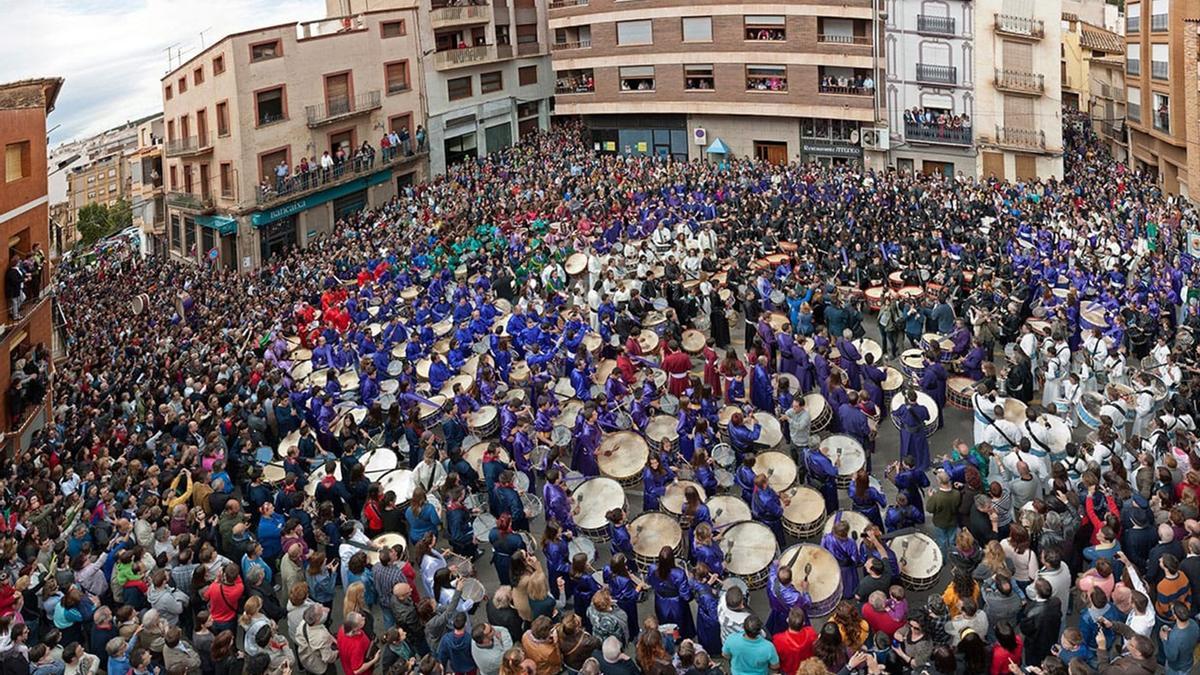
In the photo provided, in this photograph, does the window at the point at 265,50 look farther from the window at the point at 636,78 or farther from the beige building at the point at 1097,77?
the beige building at the point at 1097,77

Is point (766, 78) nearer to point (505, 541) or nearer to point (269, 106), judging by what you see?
point (269, 106)

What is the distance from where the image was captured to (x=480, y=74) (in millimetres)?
51938

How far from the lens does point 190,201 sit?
44.7m

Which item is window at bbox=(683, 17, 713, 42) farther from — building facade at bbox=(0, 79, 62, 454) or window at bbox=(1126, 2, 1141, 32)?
building facade at bbox=(0, 79, 62, 454)

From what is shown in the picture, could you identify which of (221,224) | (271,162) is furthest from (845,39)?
(221,224)

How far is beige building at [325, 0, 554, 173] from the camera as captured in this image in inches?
1956

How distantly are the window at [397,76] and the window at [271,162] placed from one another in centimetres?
660

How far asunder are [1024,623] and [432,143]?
43.0 meters

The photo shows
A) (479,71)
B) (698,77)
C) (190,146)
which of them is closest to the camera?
(190,146)

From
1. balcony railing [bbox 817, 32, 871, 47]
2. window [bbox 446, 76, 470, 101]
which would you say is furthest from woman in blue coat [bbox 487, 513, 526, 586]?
window [bbox 446, 76, 470, 101]

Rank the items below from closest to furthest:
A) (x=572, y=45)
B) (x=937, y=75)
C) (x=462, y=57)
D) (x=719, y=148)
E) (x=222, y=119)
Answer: (x=222, y=119)
(x=937, y=75)
(x=719, y=148)
(x=462, y=57)
(x=572, y=45)

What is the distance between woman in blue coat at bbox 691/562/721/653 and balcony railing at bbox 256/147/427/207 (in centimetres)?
3477

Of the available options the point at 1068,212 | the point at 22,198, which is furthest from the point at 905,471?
the point at 22,198

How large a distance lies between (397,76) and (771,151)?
59.1 feet
